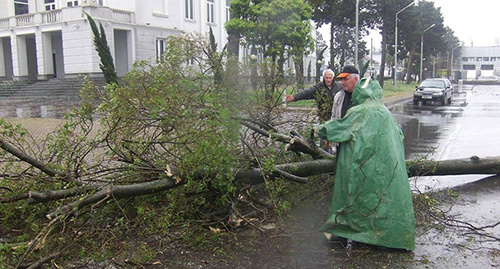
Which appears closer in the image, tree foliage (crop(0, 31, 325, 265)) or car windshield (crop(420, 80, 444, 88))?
tree foliage (crop(0, 31, 325, 265))

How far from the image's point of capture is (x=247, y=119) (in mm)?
4707

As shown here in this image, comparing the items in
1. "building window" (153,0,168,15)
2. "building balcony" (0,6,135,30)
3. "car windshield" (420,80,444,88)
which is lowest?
"car windshield" (420,80,444,88)

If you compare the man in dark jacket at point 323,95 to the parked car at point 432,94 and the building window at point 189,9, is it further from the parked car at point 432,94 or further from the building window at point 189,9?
the building window at point 189,9

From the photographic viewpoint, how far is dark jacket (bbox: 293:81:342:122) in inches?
236

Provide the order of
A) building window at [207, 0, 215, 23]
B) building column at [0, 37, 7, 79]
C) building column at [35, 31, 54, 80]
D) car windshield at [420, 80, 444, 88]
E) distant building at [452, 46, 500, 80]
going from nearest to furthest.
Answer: car windshield at [420, 80, 444, 88] < building column at [35, 31, 54, 80] < building column at [0, 37, 7, 79] < building window at [207, 0, 215, 23] < distant building at [452, 46, 500, 80]

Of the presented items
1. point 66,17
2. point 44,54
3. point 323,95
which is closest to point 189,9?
point 66,17

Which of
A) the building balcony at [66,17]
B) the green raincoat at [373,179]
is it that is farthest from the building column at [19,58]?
the green raincoat at [373,179]

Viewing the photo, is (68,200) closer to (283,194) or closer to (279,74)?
(283,194)

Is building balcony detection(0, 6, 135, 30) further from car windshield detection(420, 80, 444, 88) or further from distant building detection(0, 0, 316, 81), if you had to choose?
car windshield detection(420, 80, 444, 88)

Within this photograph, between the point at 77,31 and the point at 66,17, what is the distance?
51.9 inches

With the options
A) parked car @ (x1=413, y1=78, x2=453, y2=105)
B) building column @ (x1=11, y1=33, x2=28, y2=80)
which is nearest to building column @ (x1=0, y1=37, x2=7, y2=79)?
building column @ (x1=11, y1=33, x2=28, y2=80)

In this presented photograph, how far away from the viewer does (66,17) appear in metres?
26.9

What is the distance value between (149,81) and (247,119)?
1111 millimetres

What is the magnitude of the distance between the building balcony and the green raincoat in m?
25.3
